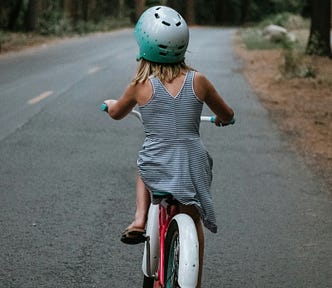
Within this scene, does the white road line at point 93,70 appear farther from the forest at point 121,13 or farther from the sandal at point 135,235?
the sandal at point 135,235

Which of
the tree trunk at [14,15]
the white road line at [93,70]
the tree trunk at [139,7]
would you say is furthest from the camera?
the tree trunk at [139,7]

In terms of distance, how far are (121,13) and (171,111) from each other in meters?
62.8

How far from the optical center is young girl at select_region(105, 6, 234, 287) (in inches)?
147

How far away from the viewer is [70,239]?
19.5ft

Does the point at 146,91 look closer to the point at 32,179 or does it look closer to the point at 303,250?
the point at 303,250

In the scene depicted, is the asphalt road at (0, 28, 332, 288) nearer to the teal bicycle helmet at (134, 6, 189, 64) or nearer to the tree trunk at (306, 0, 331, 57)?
the teal bicycle helmet at (134, 6, 189, 64)

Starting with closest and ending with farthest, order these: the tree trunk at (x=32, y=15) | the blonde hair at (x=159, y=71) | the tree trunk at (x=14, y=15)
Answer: the blonde hair at (x=159, y=71), the tree trunk at (x=32, y=15), the tree trunk at (x=14, y=15)

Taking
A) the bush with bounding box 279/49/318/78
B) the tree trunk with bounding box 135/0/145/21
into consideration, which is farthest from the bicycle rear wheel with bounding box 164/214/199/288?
the tree trunk with bounding box 135/0/145/21

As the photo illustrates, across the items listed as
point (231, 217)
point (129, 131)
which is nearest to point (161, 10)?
point (231, 217)

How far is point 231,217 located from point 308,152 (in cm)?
375

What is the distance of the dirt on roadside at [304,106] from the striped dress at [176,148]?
4.48m

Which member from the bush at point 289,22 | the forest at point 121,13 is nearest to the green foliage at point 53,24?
the forest at point 121,13

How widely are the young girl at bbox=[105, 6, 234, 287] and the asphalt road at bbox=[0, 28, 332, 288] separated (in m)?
1.38

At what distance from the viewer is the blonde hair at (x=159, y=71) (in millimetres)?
3828
